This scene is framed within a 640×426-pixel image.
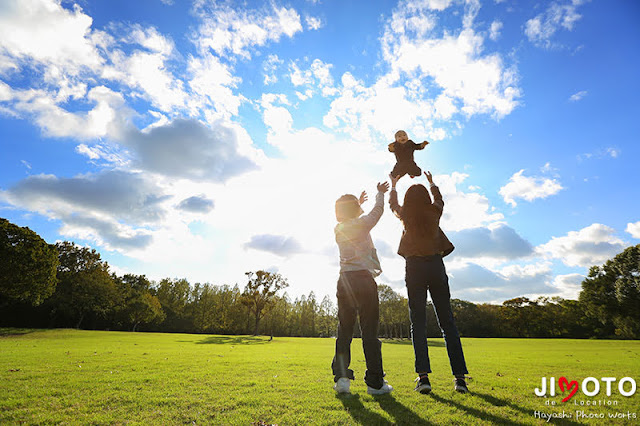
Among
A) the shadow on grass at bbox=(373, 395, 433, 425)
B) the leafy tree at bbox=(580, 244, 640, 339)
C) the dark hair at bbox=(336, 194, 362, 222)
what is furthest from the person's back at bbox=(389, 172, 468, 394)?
the leafy tree at bbox=(580, 244, 640, 339)

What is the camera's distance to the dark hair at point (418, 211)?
5.09 meters

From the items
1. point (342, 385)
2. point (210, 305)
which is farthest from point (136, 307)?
point (342, 385)

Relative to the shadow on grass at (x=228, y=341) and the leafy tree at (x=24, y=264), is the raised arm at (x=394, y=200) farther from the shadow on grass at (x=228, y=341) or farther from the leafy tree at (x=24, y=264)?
the leafy tree at (x=24, y=264)

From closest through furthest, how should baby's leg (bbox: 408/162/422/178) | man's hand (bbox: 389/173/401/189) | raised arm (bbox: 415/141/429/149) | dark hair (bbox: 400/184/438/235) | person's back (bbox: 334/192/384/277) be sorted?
1. person's back (bbox: 334/192/384/277)
2. dark hair (bbox: 400/184/438/235)
3. man's hand (bbox: 389/173/401/189)
4. baby's leg (bbox: 408/162/422/178)
5. raised arm (bbox: 415/141/429/149)

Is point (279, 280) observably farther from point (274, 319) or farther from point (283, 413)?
point (283, 413)

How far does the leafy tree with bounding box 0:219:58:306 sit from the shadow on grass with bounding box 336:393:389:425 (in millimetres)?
46636

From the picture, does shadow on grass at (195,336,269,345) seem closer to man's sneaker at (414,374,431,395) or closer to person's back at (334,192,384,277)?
person's back at (334,192,384,277)

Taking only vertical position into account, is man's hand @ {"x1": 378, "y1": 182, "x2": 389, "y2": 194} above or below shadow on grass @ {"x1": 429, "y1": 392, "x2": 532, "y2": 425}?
above

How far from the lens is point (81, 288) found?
51.6 meters

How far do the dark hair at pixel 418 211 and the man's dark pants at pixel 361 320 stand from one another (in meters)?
1.24

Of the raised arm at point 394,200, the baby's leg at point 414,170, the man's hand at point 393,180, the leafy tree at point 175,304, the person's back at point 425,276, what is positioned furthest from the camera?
the leafy tree at point 175,304

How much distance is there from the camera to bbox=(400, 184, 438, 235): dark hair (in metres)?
5.09


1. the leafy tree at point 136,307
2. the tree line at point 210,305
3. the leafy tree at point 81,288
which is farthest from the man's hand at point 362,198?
the leafy tree at point 136,307

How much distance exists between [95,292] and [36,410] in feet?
204
